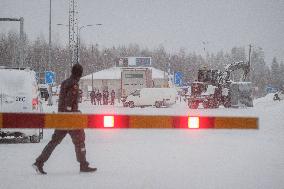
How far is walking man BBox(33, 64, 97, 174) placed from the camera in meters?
8.27

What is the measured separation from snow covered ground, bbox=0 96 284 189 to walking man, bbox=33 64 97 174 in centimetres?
22

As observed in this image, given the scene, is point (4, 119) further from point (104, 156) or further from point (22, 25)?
point (22, 25)

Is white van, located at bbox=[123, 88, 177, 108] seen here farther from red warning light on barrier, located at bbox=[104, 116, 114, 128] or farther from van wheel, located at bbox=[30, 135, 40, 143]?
red warning light on barrier, located at bbox=[104, 116, 114, 128]

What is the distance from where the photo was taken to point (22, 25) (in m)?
34.1

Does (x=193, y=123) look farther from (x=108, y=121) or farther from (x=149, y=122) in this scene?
(x=108, y=121)

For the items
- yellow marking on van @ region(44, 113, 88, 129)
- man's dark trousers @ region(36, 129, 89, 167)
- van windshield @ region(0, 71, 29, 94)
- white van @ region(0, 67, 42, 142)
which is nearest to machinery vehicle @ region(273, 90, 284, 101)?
white van @ region(0, 67, 42, 142)

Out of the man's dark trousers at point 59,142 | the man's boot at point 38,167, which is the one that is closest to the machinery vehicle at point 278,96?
Result: the man's dark trousers at point 59,142

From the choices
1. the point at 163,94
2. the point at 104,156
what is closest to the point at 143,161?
the point at 104,156

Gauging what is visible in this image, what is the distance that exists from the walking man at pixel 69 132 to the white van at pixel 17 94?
4.32m

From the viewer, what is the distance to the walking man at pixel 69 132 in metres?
8.27

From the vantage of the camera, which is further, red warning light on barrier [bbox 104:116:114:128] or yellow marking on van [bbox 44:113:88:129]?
red warning light on barrier [bbox 104:116:114:128]

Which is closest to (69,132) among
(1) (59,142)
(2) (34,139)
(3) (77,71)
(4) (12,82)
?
(1) (59,142)

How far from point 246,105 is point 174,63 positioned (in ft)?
368

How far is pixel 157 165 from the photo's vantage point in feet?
31.1
